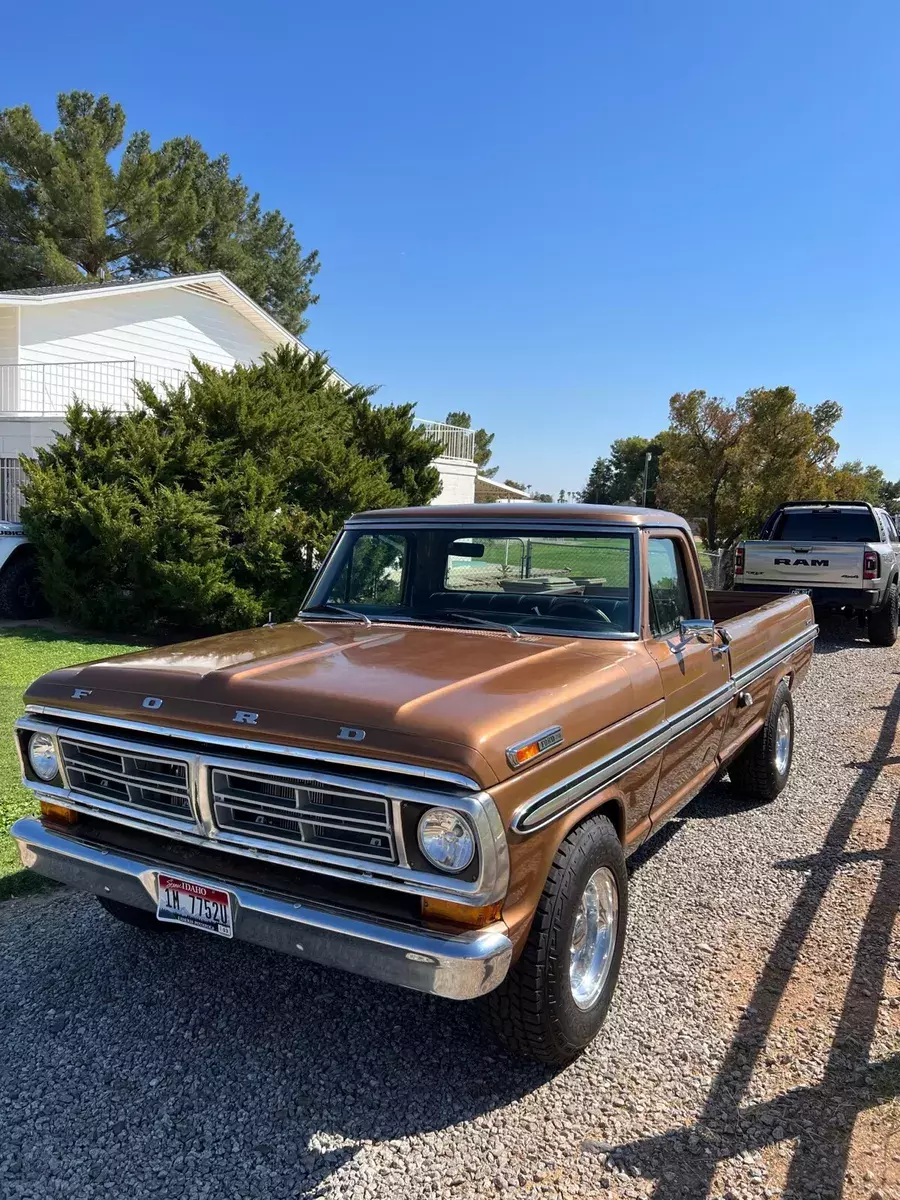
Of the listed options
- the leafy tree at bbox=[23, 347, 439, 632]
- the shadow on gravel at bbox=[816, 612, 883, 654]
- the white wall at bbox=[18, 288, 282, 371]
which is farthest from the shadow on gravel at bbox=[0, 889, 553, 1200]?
the white wall at bbox=[18, 288, 282, 371]

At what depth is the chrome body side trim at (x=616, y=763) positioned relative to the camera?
250cm

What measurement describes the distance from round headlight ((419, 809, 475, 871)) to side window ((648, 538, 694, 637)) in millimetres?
1694

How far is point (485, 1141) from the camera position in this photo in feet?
8.28

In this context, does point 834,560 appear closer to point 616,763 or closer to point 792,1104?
point 616,763

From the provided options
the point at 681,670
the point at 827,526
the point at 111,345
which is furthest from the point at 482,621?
the point at 111,345

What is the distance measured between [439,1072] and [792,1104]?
1.15m

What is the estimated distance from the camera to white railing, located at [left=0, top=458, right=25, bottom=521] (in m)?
14.5

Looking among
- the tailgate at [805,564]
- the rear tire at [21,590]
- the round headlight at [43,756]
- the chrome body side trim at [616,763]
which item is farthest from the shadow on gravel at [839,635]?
the rear tire at [21,590]

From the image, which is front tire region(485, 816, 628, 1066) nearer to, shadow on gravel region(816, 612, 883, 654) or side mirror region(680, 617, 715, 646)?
side mirror region(680, 617, 715, 646)

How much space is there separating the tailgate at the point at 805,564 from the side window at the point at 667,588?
7.87m

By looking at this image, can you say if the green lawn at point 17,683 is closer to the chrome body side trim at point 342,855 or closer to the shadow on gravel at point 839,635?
the chrome body side trim at point 342,855

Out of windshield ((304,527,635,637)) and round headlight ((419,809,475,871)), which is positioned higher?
windshield ((304,527,635,637))

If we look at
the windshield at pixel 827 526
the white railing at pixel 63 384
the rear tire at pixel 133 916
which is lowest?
the rear tire at pixel 133 916

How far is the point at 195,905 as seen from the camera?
272 cm
